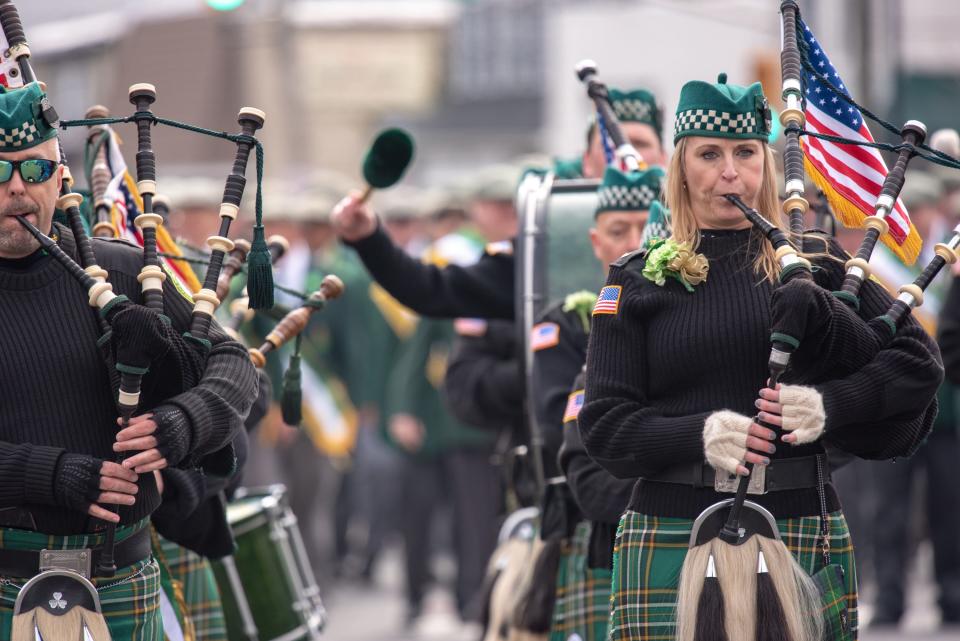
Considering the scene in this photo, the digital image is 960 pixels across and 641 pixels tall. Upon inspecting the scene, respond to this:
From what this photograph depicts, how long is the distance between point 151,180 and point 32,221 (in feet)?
1.15

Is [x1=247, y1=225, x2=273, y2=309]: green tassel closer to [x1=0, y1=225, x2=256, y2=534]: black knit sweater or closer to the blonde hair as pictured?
[x1=0, y1=225, x2=256, y2=534]: black knit sweater

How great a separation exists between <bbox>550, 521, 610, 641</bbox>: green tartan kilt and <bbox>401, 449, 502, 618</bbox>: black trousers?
3.33 m

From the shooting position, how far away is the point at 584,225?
645 centimetres

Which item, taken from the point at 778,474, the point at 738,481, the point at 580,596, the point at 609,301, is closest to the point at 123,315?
the point at 609,301

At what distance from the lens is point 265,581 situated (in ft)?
20.6

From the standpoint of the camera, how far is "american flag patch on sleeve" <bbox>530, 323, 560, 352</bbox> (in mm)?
6074

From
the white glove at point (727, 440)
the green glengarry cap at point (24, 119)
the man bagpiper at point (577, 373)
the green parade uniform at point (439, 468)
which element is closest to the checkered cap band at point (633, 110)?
the man bagpiper at point (577, 373)

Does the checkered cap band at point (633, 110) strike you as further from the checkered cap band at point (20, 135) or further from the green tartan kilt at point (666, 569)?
the checkered cap band at point (20, 135)

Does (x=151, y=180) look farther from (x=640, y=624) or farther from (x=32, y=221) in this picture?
(x=640, y=624)

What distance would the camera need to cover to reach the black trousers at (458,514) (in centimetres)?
976

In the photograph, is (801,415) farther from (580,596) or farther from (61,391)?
(61,391)

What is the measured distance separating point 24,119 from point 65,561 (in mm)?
1113

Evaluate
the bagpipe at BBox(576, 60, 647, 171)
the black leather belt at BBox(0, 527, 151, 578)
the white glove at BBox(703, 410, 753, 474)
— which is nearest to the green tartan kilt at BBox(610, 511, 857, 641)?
the white glove at BBox(703, 410, 753, 474)

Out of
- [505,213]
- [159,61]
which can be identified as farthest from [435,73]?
[505,213]
